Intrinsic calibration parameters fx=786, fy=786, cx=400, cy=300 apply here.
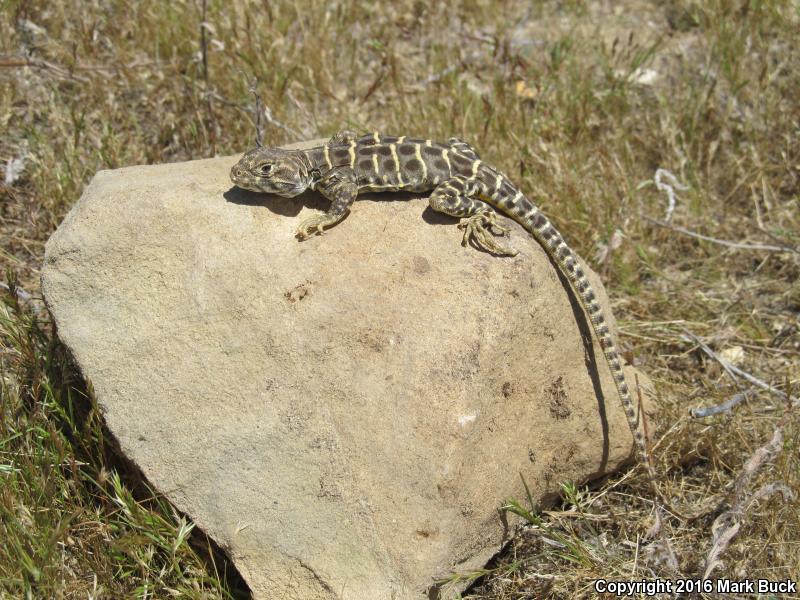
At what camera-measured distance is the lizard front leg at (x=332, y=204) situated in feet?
15.5

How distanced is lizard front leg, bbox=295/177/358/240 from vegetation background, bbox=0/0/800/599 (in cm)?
166

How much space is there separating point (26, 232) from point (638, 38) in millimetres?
6535

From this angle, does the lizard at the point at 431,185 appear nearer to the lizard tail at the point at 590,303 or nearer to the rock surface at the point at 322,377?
the lizard tail at the point at 590,303

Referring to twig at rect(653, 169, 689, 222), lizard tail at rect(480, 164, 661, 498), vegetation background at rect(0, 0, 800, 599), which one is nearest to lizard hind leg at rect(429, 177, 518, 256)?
lizard tail at rect(480, 164, 661, 498)

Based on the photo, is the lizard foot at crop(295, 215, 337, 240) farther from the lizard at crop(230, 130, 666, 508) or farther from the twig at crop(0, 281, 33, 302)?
the twig at crop(0, 281, 33, 302)

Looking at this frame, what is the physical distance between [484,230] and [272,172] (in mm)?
1352

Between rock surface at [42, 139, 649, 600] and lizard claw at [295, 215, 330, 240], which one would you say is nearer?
rock surface at [42, 139, 649, 600]

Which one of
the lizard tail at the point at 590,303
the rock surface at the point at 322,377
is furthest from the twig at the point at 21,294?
the lizard tail at the point at 590,303

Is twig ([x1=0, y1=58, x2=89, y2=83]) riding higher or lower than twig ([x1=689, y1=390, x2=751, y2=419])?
higher

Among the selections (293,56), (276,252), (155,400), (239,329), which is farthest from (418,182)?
(293,56)

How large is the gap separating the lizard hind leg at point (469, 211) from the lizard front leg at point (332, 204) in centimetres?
53

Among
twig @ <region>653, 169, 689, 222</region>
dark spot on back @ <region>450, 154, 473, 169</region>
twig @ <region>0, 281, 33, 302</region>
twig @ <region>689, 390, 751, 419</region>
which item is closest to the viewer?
twig @ <region>689, 390, 751, 419</region>

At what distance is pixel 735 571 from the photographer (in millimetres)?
4441

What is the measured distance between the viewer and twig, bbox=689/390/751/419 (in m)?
5.12
